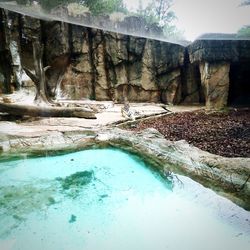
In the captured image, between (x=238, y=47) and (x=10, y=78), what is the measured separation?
1067 centimetres

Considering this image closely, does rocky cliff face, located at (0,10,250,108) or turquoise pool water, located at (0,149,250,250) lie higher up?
rocky cliff face, located at (0,10,250,108)

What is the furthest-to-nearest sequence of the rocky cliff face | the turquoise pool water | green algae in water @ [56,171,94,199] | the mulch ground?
the rocky cliff face, the mulch ground, green algae in water @ [56,171,94,199], the turquoise pool water

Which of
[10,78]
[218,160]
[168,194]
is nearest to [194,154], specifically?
[218,160]

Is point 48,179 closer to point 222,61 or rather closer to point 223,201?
point 223,201

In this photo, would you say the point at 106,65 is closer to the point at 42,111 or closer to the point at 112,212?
the point at 42,111

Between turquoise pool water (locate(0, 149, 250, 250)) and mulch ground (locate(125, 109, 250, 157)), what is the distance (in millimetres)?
2034

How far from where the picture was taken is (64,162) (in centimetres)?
548

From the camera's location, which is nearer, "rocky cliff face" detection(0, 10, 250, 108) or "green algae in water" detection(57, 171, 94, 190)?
"green algae in water" detection(57, 171, 94, 190)

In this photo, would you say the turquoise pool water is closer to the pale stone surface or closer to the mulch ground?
the mulch ground

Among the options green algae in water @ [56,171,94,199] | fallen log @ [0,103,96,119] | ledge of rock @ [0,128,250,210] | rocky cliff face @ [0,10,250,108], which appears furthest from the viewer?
rocky cliff face @ [0,10,250,108]

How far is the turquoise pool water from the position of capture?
293 centimetres

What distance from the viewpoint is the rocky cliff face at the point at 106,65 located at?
13000 mm

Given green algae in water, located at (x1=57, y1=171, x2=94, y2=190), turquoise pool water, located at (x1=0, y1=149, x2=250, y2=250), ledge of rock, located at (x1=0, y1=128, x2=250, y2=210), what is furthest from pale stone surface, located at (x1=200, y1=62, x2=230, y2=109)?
green algae in water, located at (x1=57, y1=171, x2=94, y2=190)

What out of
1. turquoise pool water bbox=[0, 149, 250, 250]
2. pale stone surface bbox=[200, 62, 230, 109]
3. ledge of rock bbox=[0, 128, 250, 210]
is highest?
pale stone surface bbox=[200, 62, 230, 109]
